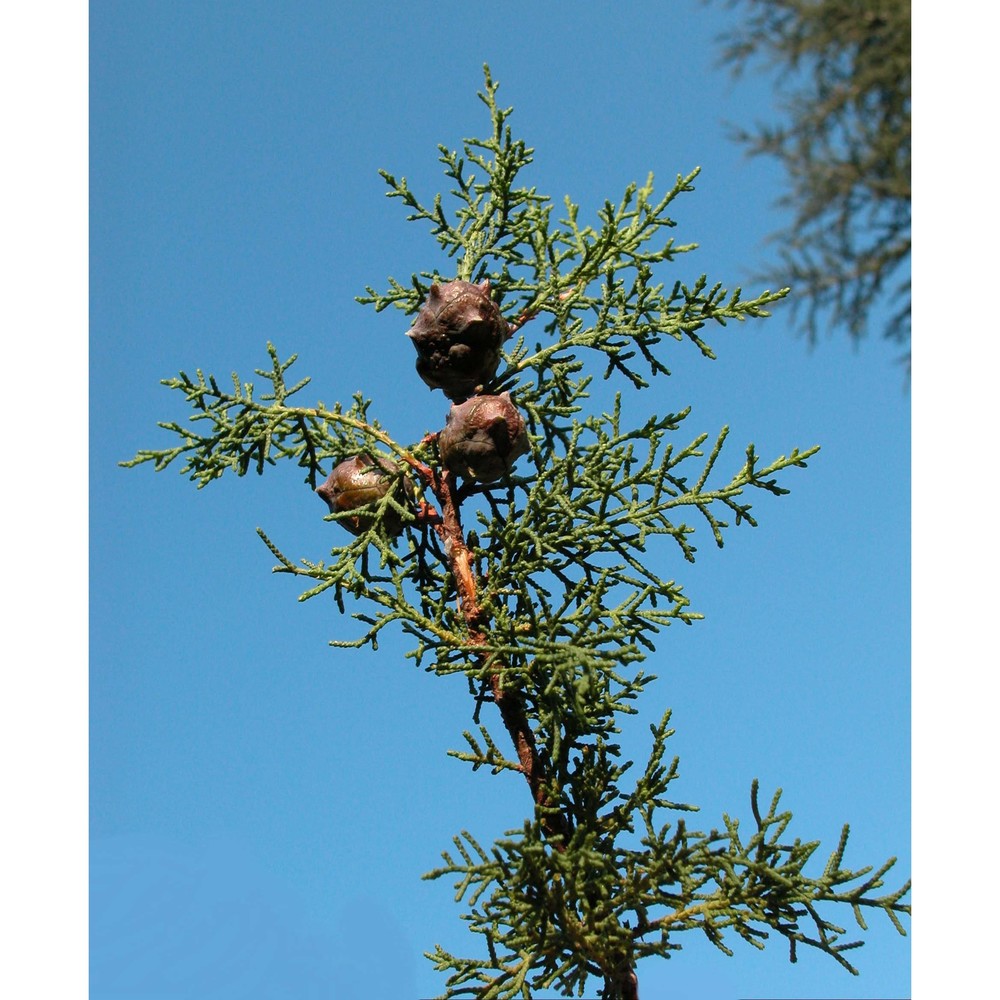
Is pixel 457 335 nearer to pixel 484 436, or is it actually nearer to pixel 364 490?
pixel 484 436

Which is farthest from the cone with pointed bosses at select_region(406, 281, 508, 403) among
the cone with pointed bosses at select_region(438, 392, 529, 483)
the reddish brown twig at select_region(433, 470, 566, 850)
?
the reddish brown twig at select_region(433, 470, 566, 850)

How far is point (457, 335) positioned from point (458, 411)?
0.23 metres

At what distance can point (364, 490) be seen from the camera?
348 cm

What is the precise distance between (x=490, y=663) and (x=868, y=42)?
5427 millimetres

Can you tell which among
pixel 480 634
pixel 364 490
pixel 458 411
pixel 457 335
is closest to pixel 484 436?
pixel 458 411

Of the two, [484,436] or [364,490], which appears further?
[364,490]

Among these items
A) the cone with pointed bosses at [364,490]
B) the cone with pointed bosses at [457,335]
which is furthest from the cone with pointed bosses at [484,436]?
the cone with pointed bosses at [364,490]

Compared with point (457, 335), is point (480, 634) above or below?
below

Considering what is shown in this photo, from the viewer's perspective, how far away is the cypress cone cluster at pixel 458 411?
331cm

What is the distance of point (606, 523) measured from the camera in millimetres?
3393

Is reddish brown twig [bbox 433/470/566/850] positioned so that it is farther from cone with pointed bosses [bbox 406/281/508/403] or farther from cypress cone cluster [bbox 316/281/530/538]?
cone with pointed bosses [bbox 406/281/508/403]

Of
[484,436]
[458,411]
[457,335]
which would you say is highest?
[457,335]

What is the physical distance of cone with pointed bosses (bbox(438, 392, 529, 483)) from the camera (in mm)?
3291
